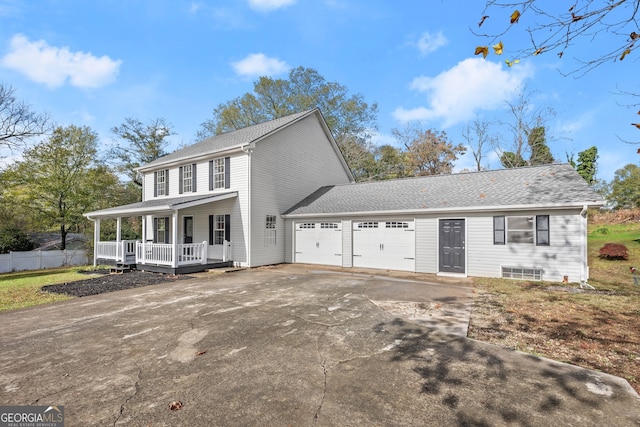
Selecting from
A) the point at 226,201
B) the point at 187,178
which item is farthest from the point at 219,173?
the point at 187,178

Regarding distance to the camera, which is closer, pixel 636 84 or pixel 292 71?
pixel 636 84

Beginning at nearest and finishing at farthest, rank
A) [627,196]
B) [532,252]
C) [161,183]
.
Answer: [532,252] < [161,183] < [627,196]

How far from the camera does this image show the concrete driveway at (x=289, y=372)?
9.31 ft

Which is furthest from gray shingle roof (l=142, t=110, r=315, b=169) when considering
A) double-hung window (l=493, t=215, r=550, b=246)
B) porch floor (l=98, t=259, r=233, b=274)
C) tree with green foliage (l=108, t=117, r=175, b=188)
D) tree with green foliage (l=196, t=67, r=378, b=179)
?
tree with green foliage (l=196, t=67, r=378, b=179)

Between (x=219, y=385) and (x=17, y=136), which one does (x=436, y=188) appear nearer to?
(x=219, y=385)

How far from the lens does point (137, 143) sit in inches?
1103

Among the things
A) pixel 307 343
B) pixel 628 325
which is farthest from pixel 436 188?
pixel 307 343

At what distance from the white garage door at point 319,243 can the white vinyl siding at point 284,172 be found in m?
0.99

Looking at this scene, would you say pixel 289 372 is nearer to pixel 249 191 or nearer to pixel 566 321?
pixel 566 321

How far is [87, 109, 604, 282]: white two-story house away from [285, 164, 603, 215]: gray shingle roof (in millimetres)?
50

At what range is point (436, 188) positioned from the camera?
44.5 ft

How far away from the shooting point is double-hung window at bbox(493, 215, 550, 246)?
10031 mm

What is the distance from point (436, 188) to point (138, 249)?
47.0ft

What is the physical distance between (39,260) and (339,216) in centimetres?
1928
